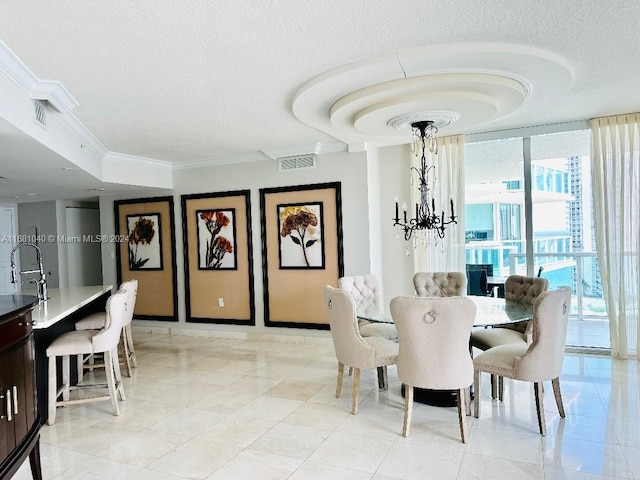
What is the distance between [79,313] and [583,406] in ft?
16.4

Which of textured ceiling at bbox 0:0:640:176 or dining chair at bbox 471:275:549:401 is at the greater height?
textured ceiling at bbox 0:0:640:176

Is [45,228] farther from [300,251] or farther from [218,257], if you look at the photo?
[300,251]

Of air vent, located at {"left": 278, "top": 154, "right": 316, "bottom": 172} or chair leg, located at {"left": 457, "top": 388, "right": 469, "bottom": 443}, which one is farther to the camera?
air vent, located at {"left": 278, "top": 154, "right": 316, "bottom": 172}

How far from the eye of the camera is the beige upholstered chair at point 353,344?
3.54 metres

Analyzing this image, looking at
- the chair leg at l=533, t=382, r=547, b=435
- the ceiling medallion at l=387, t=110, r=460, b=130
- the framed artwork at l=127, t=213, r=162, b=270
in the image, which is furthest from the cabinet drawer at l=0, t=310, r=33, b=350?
the framed artwork at l=127, t=213, r=162, b=270

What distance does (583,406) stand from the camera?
357cm

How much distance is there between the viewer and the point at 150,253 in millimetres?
6977

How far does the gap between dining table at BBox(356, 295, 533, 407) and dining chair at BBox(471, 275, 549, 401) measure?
12 centimetres

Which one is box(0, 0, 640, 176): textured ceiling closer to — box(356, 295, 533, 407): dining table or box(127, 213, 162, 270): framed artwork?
box(356, 295, 533, 407): dining table

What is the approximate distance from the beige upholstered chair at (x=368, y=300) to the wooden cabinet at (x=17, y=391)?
2.60 m

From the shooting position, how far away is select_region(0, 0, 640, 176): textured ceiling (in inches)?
92.1

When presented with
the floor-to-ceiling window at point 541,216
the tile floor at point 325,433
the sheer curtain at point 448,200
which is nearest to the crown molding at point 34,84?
the tile floor at point 325,433

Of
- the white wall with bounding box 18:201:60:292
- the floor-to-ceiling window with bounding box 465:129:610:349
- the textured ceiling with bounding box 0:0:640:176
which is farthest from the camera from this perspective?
the white wall with bounding box 18:201:60:292

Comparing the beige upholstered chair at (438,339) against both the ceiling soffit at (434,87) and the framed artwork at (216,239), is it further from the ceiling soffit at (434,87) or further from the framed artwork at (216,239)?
the framed artwork at (216,239)
